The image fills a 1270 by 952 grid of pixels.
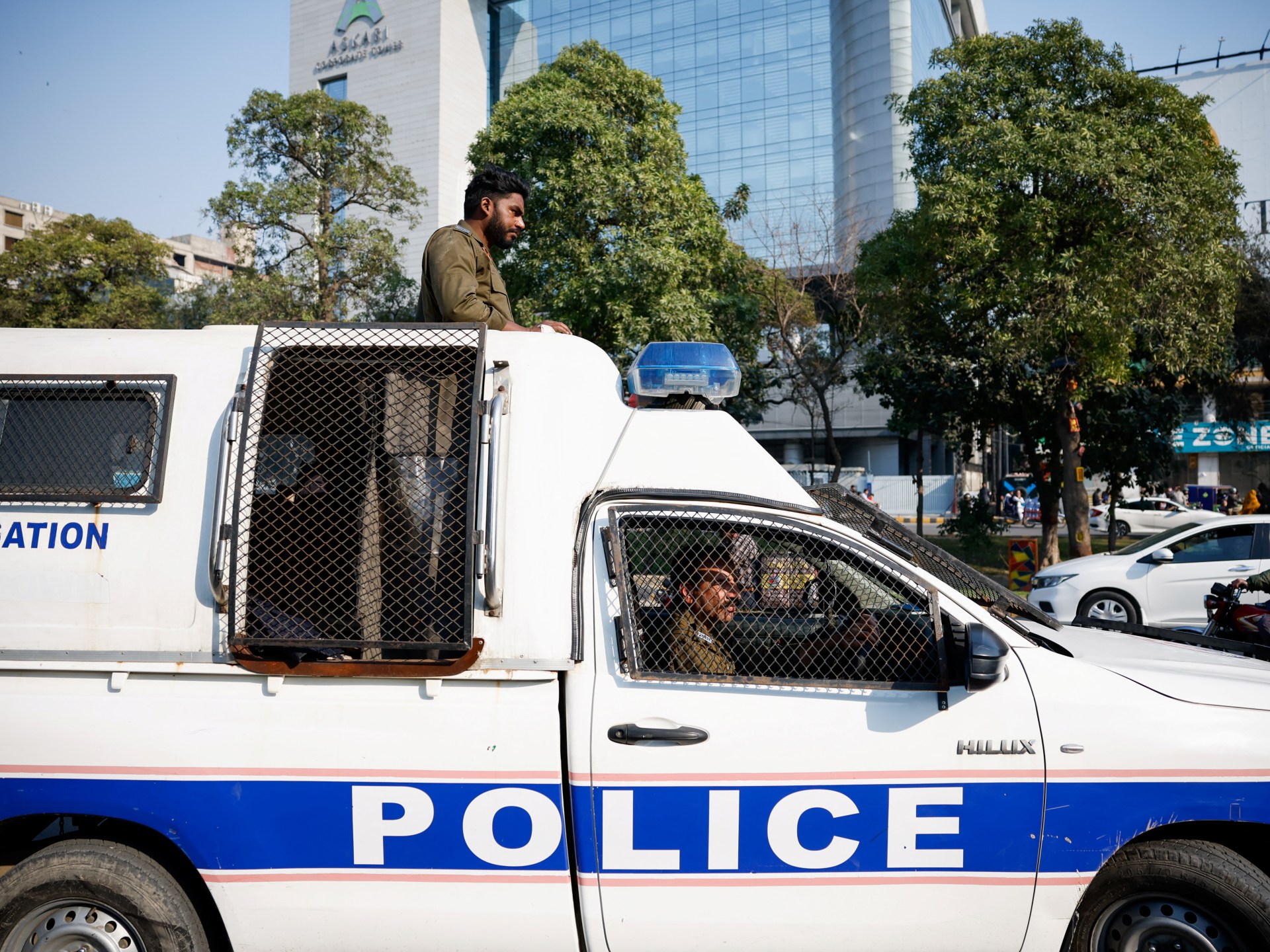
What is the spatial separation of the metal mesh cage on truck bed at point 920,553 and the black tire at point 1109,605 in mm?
8503

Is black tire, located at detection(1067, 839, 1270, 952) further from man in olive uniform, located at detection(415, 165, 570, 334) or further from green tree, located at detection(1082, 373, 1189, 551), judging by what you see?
green tree, located at detection(1082, 373, 1189, 551)

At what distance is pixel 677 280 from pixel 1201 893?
15.5 meters

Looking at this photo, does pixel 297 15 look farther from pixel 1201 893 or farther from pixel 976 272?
pixel 1201 893

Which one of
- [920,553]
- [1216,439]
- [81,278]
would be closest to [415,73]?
[81,278]

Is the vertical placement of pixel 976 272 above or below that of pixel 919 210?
below

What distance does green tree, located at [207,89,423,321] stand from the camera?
64.6 feet

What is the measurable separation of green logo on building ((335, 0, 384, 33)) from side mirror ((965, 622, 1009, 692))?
207 feet

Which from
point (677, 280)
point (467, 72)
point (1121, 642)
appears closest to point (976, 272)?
point (677, 280)

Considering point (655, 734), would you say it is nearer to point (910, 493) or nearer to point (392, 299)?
point (392, 299)

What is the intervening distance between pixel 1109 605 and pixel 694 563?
10031 mm

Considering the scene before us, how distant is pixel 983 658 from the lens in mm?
2498

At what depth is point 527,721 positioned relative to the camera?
261cm

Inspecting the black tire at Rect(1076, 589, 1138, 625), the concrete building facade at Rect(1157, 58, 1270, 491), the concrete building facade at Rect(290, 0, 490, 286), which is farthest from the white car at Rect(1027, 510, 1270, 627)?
the concrete building facade at Rect(290, 0, 490, 286)

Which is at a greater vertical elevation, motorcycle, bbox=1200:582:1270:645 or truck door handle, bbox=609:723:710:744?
truck door handle, bbox=609:723:710:744
